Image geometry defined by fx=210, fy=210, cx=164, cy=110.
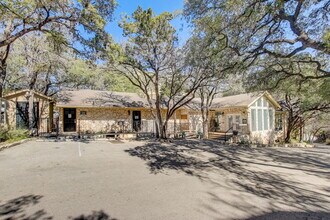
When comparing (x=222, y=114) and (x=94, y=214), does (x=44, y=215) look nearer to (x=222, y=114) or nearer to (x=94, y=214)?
(x=94, y=214)

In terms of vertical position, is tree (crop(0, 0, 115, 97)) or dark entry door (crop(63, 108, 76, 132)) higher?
tree (crop(0, 0, 115, 97))

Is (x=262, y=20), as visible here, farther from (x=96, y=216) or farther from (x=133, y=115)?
(x=133, y=115)

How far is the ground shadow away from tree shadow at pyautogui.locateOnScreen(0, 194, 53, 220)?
4524 millimetres

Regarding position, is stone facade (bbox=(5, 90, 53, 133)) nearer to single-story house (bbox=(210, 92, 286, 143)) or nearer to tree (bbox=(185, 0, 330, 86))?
tree (bbox=(185, 0, 330, 86))

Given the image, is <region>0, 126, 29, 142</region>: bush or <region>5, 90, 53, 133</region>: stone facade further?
<region>5, 90, 53, 133</region>: stone facade

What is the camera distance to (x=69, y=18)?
28.8 ft

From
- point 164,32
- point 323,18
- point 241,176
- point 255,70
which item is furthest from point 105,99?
point 323,18

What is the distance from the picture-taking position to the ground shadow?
4637 mm

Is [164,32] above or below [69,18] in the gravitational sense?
above

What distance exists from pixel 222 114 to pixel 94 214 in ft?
64.2

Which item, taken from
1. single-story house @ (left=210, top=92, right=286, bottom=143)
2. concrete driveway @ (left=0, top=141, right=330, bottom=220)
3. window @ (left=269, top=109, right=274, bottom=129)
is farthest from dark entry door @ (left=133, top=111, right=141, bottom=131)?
window @ (left=269, top=109, right=274, bottom=129)

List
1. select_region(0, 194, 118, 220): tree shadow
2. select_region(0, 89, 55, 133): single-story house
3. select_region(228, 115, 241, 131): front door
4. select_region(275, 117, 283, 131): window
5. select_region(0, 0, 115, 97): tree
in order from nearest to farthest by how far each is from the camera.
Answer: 1. select_region(0, 194, 118, 220): tree shadow
2. select_region(0, 0, 115, 97): tree
3. select_region(0, 89, 55, 133): single-story house
4. select_region(228, 115, 241, 131): front door
5. select_region(275, 117, 283, 131): window

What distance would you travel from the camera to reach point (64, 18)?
28.5 feet

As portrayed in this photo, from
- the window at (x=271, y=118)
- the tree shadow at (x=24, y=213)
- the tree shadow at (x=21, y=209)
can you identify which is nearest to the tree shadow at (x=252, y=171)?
the tree shadow at (x=24, y=213)
